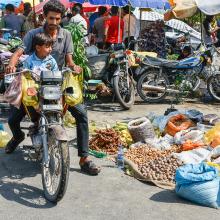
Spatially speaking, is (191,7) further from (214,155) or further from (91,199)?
(91,199)

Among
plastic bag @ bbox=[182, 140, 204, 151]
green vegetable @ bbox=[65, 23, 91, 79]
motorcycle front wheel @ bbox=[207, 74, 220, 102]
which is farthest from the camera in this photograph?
motorcycle front wheel @ bbox=[207, 74, 220, 102]

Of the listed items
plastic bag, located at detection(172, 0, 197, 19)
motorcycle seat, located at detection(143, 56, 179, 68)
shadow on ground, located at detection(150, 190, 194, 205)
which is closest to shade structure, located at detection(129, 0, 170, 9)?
plastic bag, located at detection(172, 0, 197, 19)

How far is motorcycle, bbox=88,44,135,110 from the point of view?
30.1 feet

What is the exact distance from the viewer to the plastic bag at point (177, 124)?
6988mm

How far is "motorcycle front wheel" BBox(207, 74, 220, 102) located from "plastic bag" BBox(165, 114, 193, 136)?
297 centimetres

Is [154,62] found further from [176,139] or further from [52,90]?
[52,90]

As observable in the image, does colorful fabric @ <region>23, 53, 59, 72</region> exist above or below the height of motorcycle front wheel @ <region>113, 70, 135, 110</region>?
above

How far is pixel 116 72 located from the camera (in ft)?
30.2

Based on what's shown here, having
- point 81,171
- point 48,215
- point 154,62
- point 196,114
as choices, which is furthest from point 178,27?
point 48,215

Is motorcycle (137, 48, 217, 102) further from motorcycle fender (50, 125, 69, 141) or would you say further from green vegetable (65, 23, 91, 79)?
motorcycle fender (50, 125, 69, 141)

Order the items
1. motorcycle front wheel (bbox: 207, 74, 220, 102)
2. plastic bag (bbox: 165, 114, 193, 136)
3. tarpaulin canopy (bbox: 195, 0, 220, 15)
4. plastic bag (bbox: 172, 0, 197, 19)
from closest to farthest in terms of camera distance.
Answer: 1. plastic bag (bbox: 165, 114, 193, 136)
2. tarpaulin canopy (bbox: 195, 0, 220, 15)
3. plastic bag (bbox: 172, 0, 197, 19)
4. motorcycle front wheel (bbox: 207, 74, 220, 102)

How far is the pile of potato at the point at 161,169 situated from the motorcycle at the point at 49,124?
120 cm

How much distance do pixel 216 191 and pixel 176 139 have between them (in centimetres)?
205

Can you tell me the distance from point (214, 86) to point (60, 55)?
17.5ft
